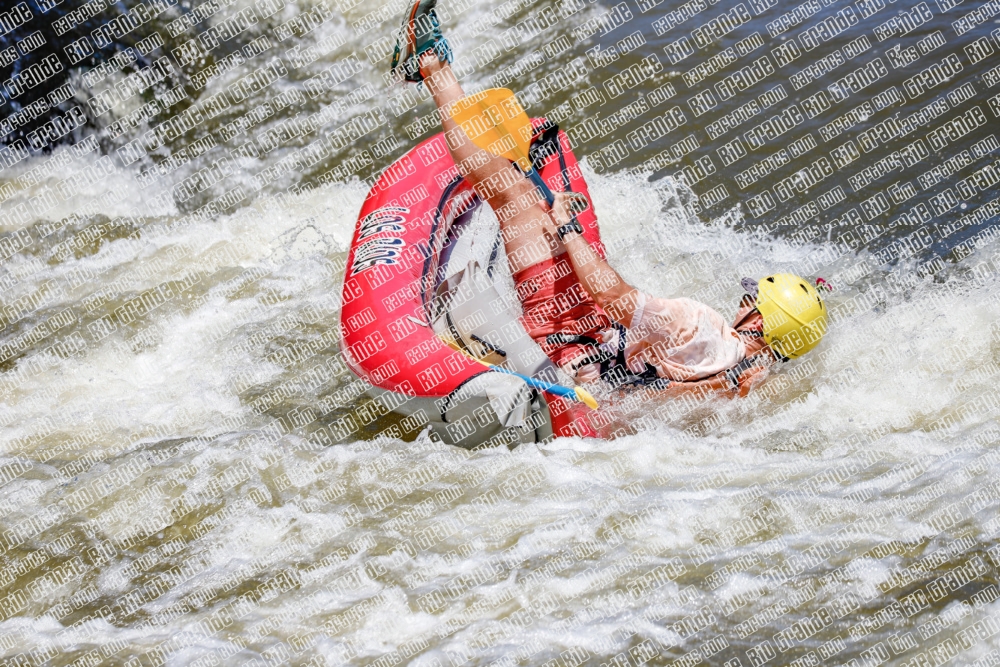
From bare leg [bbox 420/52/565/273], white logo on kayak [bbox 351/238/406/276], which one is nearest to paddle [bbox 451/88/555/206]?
bare leg [bbox 420/52/565/273]

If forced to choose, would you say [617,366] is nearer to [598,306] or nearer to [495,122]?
[598,306]

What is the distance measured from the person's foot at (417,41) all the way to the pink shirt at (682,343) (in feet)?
4.70

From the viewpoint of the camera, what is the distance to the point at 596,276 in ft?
12.0

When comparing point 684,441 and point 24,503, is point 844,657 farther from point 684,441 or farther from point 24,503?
point 24,503

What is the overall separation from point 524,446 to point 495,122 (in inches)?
58.6

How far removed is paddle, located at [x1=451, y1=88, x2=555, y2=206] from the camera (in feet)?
13.4

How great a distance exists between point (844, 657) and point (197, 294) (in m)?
4.34

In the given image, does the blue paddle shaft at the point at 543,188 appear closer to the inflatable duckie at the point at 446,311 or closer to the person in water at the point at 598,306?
the person in water at the point at 598,306

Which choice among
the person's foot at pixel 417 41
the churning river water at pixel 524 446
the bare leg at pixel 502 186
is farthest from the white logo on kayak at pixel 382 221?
the churning river water at pixel 524 446

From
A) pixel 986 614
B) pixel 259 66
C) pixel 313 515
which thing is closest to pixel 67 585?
pixel 313 515

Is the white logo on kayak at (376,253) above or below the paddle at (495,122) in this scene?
below

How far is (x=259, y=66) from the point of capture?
8.00 metres

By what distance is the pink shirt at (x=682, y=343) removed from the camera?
3930mm

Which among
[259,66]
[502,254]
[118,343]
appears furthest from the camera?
[259,66]
